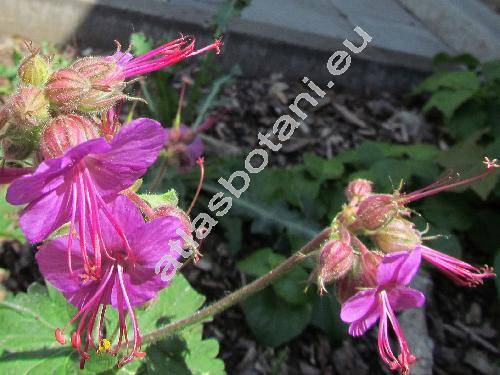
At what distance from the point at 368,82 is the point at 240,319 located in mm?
2201

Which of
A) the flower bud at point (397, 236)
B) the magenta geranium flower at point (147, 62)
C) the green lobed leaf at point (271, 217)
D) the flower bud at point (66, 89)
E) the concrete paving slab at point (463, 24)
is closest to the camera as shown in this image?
the flower bud at point (66, 89)

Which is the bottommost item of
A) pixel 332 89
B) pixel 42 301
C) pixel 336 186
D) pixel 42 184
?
pixel 332 89

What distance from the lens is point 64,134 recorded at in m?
1.07

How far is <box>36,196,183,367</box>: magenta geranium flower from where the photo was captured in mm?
1135

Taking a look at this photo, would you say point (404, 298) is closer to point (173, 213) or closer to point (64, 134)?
point (173, 213)

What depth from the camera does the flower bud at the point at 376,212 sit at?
142 centimetres

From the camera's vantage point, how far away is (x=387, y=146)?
3330mm

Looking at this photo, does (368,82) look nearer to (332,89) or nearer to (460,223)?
(332,89)

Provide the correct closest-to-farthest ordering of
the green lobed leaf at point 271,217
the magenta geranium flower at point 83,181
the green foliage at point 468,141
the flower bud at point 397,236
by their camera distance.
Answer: the magenta geranium flower at point 83,181 → the flower bud at point 397,236 → the green lobed leaf at point 271,217 → the green foliage at point 468,141

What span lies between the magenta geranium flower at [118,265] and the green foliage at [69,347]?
289 millimetres

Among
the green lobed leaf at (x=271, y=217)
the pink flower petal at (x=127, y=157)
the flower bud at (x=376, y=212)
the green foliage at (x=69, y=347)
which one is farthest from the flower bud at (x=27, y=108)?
the green lobed leaf at (x=271, y=217)

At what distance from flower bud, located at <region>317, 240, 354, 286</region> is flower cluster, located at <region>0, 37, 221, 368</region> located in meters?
0.34

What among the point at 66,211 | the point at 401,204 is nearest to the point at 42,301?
the point at 66,211

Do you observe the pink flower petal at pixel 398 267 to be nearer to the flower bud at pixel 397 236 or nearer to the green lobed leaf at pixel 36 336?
the flower bud at pixel 397 236
